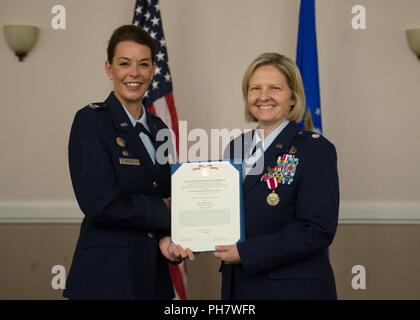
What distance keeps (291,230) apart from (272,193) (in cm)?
17

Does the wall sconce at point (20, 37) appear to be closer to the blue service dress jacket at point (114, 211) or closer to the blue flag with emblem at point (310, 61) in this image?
the blue flag with emblem at point (310, 61)

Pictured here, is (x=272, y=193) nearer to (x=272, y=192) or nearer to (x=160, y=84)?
(x=272, y=192)

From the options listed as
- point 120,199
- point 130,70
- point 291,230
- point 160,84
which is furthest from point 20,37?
point 291,230

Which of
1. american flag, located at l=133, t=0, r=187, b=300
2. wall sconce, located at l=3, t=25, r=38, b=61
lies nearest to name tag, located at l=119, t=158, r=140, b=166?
american flag, located at l=133, t=0, r=187, b=300

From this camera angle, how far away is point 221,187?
8.44 ft

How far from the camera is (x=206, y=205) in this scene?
2.61 metres

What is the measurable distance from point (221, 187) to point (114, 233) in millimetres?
481

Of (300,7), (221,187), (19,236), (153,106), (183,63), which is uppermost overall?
(300,7)

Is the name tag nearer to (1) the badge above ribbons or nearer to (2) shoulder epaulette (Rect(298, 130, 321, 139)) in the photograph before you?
(1) the badge above ribbons

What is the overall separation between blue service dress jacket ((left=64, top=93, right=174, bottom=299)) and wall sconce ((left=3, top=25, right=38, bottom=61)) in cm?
203

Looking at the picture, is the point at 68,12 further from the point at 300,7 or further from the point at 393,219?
the point at 393,219

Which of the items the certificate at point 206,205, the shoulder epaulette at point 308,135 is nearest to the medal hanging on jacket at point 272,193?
the certificate at point 206,205
